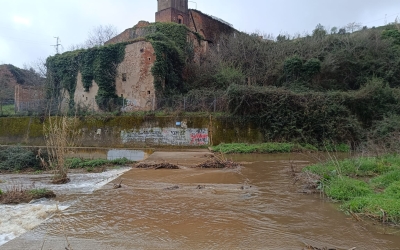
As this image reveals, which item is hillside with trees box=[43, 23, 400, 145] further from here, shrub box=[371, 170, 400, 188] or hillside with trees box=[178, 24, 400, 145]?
shrub box=[371, 170, 400, 188]

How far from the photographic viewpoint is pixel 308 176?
27.0ft

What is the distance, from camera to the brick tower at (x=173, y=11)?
29.8 metres

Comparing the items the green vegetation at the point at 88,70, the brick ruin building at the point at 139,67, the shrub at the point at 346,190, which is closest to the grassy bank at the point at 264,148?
the brick ruin building at the point at 139,67

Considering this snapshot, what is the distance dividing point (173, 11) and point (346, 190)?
27.4 m

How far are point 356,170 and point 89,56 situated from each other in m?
25.0

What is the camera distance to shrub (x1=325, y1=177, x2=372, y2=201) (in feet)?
21.5

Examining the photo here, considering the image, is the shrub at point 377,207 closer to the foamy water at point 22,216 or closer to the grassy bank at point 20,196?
the foamy water at point 22,216

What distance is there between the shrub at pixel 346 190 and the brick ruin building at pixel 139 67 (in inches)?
728

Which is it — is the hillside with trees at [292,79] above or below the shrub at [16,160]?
above

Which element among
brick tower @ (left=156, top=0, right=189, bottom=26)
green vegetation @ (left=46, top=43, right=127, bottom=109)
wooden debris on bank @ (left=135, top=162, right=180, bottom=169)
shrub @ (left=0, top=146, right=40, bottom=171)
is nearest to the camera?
wooden debris on bank @ (left=135, top=162, right=180, bottom=169)

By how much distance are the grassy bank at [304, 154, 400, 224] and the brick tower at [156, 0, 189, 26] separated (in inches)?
976

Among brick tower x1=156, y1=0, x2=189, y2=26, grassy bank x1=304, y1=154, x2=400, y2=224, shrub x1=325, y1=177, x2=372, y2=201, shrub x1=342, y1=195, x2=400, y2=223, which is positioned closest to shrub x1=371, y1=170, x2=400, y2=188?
grassy bank x1=304, y1=154, x2=400, y2=224

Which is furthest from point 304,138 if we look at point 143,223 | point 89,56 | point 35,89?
point 35,89

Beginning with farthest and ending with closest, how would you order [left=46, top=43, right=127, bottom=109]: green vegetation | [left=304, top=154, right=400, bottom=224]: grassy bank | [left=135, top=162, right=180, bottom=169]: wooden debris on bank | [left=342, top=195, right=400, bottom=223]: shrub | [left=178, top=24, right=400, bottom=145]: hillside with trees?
[left=46, top=43, right=127, bottom=109]: green vegetation → [left=178, top=24, right=400, bottom=145]: hillside with trees → [left=135, top=162, right=180, bottom=169]: wooden debris on bank → [left=304, top=154, right=400, bottom=224]: grassy bank → [left=342, top=195, right=400, bottom=223]: shrub
